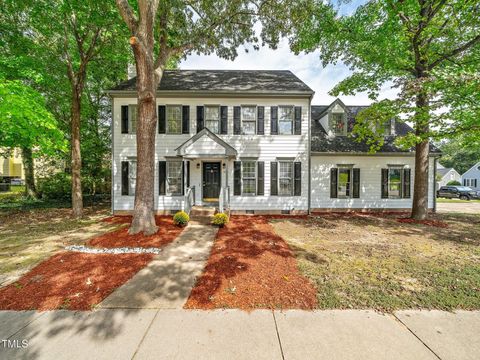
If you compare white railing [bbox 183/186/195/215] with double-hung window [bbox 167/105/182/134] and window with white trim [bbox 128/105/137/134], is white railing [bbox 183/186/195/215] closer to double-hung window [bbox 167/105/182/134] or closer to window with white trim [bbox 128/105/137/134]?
double-hung window [bbox 167/105/182/134]

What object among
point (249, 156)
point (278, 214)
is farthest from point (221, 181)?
point (278, 214)

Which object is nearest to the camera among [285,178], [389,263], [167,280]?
[167,280]

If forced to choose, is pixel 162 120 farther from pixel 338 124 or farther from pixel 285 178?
pixel 338 124

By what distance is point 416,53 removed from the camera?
8492 millimetres

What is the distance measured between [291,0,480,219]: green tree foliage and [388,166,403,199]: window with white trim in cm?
200

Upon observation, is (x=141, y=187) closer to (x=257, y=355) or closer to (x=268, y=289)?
(x=268, y=289)

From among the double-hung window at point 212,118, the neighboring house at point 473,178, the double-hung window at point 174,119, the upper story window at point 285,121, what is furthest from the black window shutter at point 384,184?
the neighboring house at point 473,178

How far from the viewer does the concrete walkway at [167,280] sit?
346cm

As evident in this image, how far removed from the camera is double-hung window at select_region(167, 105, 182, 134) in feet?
34.7

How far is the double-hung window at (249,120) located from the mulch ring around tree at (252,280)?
622 cm

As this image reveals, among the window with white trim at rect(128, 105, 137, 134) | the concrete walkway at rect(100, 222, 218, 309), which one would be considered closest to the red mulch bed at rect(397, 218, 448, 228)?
the concrete walkway at rect(100, 222, 218, 309)

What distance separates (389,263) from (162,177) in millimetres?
9909

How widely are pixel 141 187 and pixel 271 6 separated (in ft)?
30.4

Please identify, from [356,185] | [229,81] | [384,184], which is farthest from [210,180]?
[384,184]
